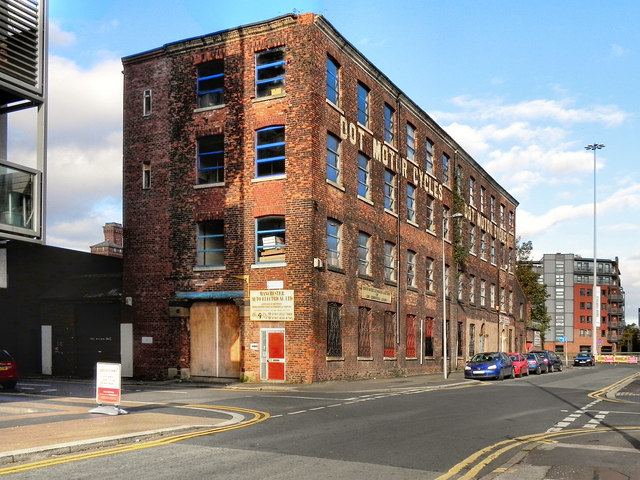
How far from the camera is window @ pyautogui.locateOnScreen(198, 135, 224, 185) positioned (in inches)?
1250

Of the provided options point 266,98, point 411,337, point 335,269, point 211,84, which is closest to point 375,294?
point 335,269

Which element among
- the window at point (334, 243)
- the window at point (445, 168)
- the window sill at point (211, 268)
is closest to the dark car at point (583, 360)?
the window at point (445, 168)

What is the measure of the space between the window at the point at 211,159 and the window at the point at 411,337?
1416 centimetres

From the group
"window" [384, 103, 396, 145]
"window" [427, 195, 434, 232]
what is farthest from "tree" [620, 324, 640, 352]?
"window" [384, 103, 396, 145]

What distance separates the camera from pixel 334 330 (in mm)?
30609

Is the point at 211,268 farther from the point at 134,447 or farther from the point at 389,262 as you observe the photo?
the point at 134,447

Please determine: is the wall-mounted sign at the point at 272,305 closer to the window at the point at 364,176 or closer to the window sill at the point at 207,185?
the window sill at the point at 207,185

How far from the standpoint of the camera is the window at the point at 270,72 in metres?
30.5

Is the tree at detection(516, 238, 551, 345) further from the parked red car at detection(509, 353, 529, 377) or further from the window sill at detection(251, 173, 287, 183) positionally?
the window sill at detection(251, 173, 287, 183)

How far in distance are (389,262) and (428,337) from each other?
24.5 feet

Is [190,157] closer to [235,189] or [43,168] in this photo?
[235,189]

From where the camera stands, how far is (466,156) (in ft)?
171

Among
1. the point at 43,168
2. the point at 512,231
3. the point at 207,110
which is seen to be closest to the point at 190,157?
the point at 207,110

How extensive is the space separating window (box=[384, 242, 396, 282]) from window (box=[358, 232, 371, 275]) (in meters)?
2.28
